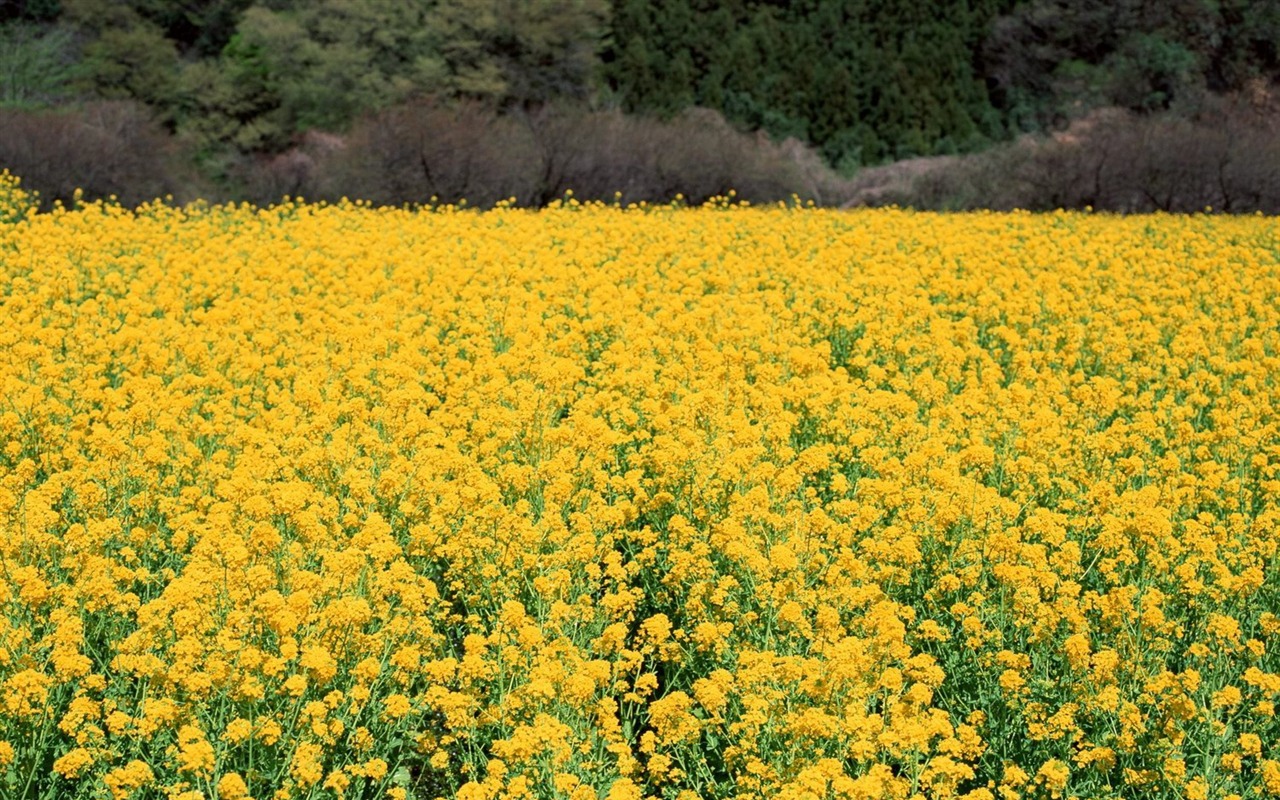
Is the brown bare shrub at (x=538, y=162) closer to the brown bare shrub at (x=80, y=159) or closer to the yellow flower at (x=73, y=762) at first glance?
the brown bare shrub at (x=80, y=159)

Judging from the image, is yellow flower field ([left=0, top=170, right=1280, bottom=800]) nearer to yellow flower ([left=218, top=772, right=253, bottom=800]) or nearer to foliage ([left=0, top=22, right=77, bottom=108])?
yellow flower ([left=218, top=772, right=253, bottom=800])

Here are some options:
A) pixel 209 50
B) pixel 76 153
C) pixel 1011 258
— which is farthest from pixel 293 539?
pixel 209 50

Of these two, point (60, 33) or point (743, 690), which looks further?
point (60, 33)

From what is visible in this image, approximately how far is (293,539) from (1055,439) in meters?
4.28

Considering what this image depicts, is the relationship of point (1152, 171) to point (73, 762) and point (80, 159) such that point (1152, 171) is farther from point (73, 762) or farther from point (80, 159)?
point (73, 762)

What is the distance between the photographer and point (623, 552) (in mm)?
6664

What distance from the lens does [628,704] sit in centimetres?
557

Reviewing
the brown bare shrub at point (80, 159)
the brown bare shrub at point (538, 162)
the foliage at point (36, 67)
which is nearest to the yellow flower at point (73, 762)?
the brown bare shrub at point (80, 159)

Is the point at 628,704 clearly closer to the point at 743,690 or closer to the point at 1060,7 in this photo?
the point at 743,690

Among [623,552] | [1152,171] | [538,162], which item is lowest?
[538,162]

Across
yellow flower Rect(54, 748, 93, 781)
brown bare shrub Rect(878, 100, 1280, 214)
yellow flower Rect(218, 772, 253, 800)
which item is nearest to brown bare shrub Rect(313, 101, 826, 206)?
brown bare shrub Rect(878, 100, 1280, 214)

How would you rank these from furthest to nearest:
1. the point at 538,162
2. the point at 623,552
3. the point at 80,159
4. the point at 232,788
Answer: the point at 538,162, the point at 80,159, the point at 623,552, the point at 232,788

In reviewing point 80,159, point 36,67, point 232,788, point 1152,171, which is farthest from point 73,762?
point 36,67

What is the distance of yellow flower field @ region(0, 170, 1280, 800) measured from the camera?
15.0 ft
